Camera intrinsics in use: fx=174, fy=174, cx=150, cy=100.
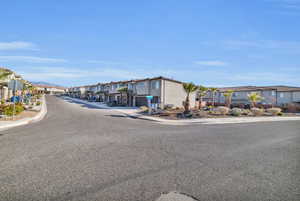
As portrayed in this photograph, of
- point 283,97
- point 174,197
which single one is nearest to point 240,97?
point 283,97

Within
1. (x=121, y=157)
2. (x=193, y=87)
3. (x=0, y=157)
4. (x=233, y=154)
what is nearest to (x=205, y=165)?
(x=233, y=154)

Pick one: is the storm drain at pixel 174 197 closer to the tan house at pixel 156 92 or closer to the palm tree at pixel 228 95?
the tan house at pixel 156 92

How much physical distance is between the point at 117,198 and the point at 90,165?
206cm

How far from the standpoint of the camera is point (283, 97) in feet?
146

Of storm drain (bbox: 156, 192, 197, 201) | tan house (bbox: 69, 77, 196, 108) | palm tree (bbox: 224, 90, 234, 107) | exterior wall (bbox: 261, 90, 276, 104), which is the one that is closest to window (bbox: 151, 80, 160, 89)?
tan house (bbox: 69, 77, 196, 108)

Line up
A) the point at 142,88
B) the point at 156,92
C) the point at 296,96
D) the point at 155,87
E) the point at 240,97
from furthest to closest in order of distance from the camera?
1. the point at 240,97
2. the point at 296,96
3. the point at 142,88
4. the point at 155,87
5. the point at 156,92

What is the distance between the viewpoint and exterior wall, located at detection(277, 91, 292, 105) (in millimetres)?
43556

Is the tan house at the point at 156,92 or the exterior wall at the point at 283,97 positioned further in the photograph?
the exterior wall at the point at 283,97

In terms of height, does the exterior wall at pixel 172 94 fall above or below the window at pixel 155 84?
below

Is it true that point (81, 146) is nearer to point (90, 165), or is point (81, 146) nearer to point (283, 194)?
point (90, 165)

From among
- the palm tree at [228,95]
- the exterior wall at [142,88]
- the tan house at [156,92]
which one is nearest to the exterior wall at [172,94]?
the tan house at [156,92]

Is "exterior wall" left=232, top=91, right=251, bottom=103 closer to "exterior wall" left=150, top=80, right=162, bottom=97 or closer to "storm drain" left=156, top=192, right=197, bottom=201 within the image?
"exterior wall" left=150, top=80, right=162, bottom=97

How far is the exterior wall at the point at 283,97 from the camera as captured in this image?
4356cm

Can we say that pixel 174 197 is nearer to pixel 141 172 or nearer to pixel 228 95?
pixel 141 172
